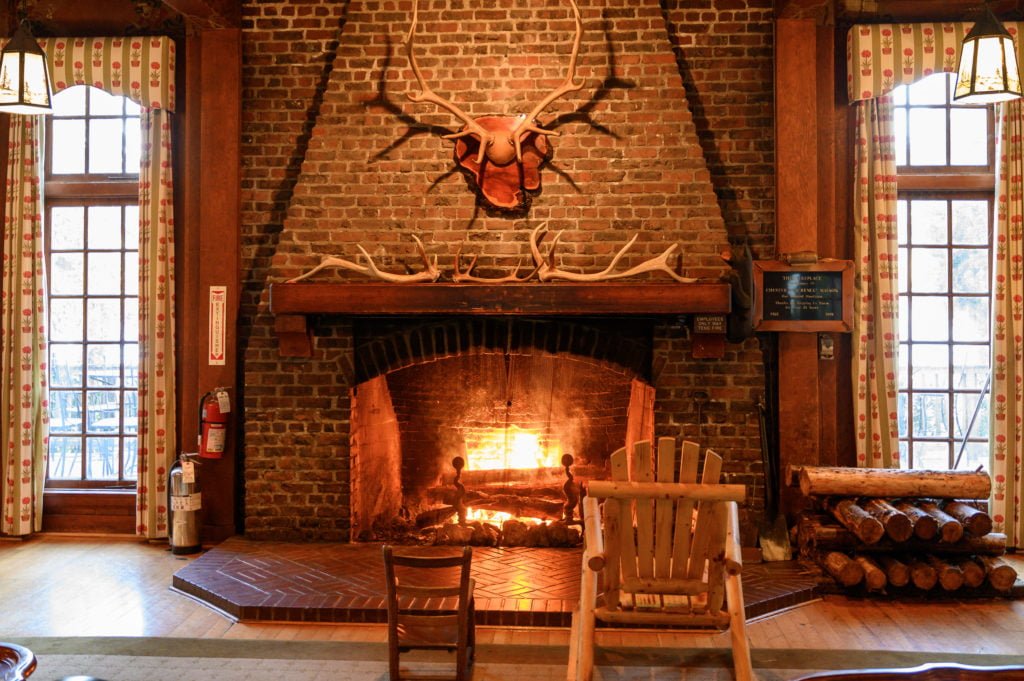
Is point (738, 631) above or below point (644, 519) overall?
below

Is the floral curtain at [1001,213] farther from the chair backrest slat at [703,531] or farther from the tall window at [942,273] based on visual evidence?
the chair backrest slat at [703,531]

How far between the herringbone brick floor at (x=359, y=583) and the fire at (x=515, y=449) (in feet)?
2.16

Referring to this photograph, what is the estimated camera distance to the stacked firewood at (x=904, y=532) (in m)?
5.18

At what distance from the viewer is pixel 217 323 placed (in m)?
6.25

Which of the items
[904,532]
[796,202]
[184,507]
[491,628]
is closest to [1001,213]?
[796,202]

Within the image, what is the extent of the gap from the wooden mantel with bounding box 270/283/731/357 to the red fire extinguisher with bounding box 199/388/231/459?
2.81 ft

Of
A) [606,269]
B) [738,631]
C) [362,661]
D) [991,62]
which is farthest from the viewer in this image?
[606,269]

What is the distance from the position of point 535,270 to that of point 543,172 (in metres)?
0.69

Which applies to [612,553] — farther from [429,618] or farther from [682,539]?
[429,618]

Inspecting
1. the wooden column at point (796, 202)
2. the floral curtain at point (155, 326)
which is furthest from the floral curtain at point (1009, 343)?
the floral curtain at point (155, 326)

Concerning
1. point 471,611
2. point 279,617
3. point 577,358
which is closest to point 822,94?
point 577,358

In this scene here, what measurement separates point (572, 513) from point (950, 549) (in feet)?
7.78

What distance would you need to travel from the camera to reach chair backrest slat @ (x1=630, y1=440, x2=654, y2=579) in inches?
147

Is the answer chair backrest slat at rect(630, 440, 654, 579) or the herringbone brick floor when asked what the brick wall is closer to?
the herringbone brick floor
